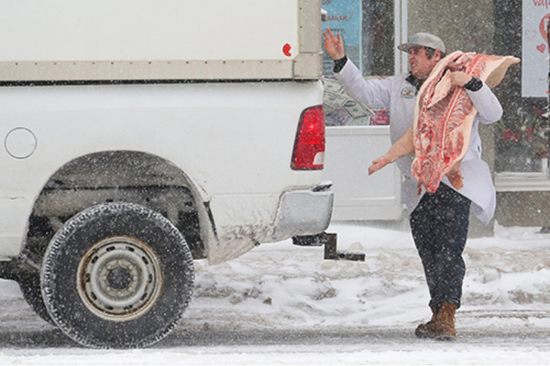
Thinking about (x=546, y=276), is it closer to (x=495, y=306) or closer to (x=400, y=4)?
(x=495, y=306)

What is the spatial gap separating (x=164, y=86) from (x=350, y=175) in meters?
4.94

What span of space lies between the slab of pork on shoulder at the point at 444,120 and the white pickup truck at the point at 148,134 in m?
0.72

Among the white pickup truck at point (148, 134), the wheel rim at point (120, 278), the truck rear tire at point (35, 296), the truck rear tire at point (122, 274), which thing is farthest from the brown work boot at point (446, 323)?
the truck rear tire at point (35, 296)

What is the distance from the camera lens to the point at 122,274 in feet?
18.7

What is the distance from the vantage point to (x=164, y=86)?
5.70m

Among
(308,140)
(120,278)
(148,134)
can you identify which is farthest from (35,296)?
(308,140)

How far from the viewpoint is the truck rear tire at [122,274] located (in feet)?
18.5

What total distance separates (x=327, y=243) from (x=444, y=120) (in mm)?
1034

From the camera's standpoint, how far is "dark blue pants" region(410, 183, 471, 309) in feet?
20.7

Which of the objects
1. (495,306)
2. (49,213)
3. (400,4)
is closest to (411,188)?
(495,306)

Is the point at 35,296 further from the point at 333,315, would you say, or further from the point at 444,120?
the point at 444,120

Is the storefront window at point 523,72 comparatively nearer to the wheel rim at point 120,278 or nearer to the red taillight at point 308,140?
the red taillight at point 308,140

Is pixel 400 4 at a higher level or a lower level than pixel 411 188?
higher

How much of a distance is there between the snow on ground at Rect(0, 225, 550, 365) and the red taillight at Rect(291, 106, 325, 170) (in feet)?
3.48
